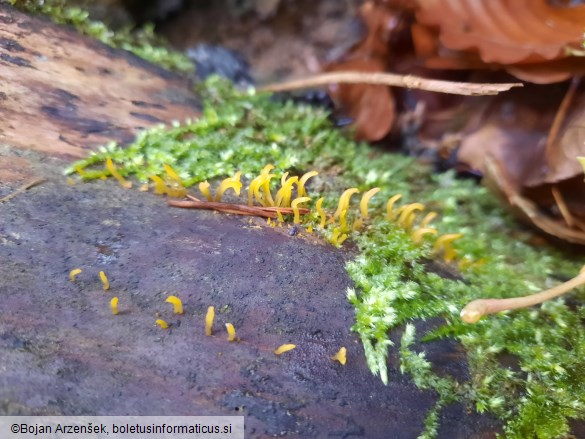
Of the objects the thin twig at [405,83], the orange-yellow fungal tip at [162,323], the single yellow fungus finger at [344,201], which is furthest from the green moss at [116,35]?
the orange-yellow fungal tip at [162,323]

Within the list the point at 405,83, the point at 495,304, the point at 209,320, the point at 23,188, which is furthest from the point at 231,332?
the point at 405,83

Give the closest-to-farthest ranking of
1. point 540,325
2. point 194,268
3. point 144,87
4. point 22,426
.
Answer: point 22,426 < point 194,268 < point 540,325 < point 144,87

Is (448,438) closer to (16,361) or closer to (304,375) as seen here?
(304,375)

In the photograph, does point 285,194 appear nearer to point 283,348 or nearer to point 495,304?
point 283,348

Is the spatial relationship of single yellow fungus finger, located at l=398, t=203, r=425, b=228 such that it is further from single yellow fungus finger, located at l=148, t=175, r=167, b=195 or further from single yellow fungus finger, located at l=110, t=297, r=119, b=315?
single yellow fungus finger, located at l=110, t=297, r=119, b=315

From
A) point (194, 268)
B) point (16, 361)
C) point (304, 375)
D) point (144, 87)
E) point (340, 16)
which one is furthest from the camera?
point (340, 16)

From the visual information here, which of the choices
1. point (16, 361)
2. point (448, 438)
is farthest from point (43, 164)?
point (448, 438)

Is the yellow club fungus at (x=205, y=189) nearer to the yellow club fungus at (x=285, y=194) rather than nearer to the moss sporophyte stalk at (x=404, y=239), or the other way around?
the moss sporophyte stalk at (x=404, y=239)

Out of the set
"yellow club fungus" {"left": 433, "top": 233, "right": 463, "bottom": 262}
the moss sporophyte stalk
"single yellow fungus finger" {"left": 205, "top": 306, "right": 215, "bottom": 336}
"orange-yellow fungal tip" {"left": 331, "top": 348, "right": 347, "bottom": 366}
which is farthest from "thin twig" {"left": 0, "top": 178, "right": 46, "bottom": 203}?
"yellow club fungus" {"left": 433, "top": 233, "right": 463, "bottom": 262}
